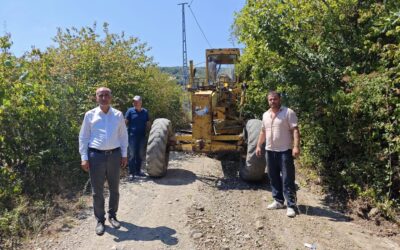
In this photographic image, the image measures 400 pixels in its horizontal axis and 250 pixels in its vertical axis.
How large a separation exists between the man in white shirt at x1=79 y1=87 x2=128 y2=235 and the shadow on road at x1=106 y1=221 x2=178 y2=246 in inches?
8.8

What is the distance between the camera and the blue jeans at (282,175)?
17.4 ft

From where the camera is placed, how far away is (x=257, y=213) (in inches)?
213

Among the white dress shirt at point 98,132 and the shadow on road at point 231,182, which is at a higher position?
the white dress shirt at point 98,132

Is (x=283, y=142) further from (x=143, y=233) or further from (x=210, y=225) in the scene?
(x=143, y=233)

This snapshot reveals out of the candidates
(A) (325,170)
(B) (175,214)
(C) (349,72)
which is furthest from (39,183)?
(C) (349,72)

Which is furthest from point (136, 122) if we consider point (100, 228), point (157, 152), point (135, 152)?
point (100, 228)

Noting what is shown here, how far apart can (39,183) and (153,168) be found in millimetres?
1981

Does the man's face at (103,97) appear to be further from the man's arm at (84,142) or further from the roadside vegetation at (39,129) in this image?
the roadside vegetation at (39,129)

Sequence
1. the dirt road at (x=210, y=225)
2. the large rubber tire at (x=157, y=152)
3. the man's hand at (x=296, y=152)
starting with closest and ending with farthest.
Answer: the dirt road at (x=210, y=225), the man's hand at (x=296, y=152), the large rubber tire at (x=157, y=152)

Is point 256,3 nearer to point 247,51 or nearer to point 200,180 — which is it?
point 247,51

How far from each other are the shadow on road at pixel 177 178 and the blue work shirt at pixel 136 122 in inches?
39.1

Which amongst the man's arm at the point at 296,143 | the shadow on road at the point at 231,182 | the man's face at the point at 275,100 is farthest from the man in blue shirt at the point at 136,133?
the man's arm at the point at 296,143

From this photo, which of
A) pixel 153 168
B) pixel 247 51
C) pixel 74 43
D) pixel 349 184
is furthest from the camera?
pixel 74 43

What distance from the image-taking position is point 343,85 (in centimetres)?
600
